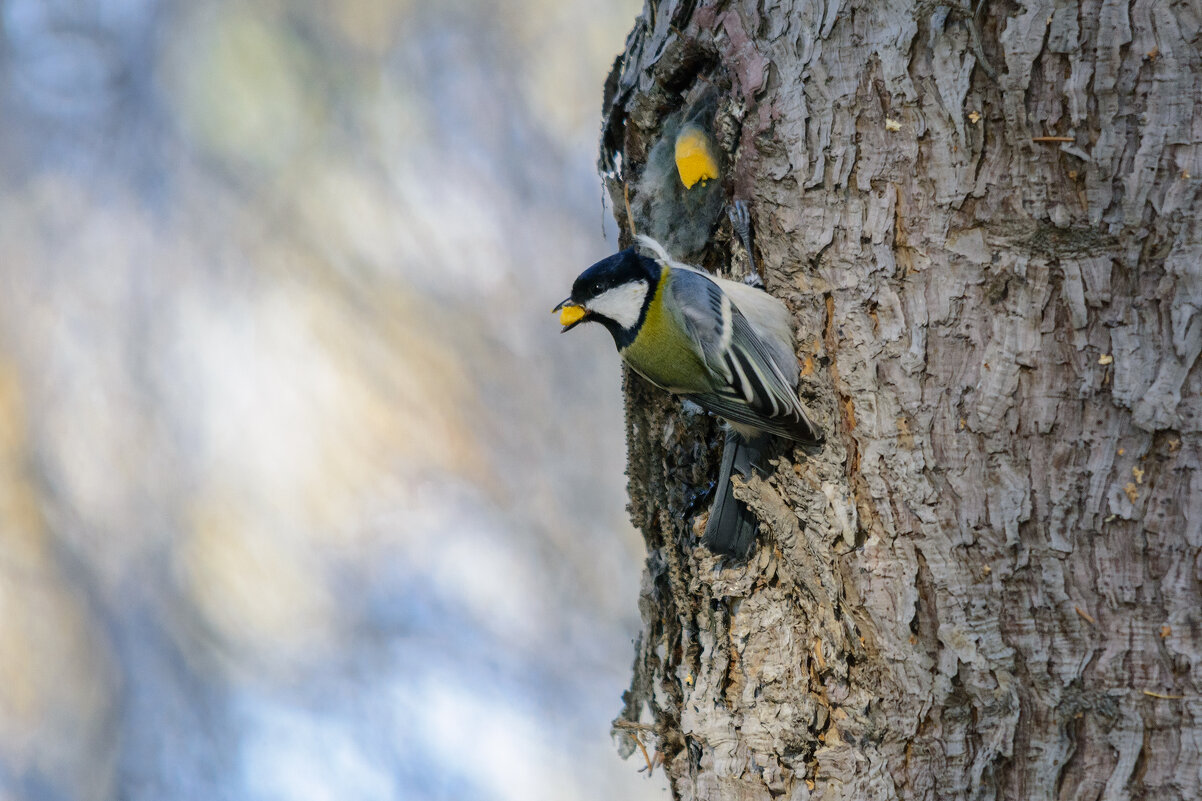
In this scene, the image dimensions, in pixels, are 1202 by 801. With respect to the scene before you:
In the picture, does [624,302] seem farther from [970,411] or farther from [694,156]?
[970,411]

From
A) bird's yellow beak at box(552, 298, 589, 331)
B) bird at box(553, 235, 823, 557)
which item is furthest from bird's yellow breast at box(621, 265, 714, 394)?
bird's yellow beak at box(552, 298, 589, 331)

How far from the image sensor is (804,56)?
138 centimetres

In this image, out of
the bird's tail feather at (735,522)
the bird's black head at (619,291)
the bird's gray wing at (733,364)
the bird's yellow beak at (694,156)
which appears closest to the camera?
the bird's gray wing at (733,364)

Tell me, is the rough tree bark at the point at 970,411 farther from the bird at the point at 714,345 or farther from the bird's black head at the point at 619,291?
Answer: the bird's black head at the point at 619,291

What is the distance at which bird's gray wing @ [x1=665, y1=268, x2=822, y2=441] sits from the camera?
1.36 m

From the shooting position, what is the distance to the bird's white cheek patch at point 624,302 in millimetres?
1786

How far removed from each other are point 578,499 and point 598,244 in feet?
2.97

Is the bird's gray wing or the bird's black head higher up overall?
the bird's black head

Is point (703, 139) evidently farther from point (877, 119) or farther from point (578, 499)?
point (578, 499)

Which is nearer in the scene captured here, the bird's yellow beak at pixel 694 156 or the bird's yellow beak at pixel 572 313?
the bird's yellow beak at pixel 694 156

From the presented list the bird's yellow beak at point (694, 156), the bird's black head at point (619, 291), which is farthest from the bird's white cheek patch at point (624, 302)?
the bird's yellow beak at point (694, 156)

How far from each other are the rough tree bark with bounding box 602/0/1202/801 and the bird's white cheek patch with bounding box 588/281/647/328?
0.36m

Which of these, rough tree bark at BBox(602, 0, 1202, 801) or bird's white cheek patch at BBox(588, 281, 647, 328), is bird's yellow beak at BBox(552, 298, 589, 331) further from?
rough tree bark at BBox(602, 0, 1202, 801)

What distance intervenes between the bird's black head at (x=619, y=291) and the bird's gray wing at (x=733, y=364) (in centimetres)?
8
